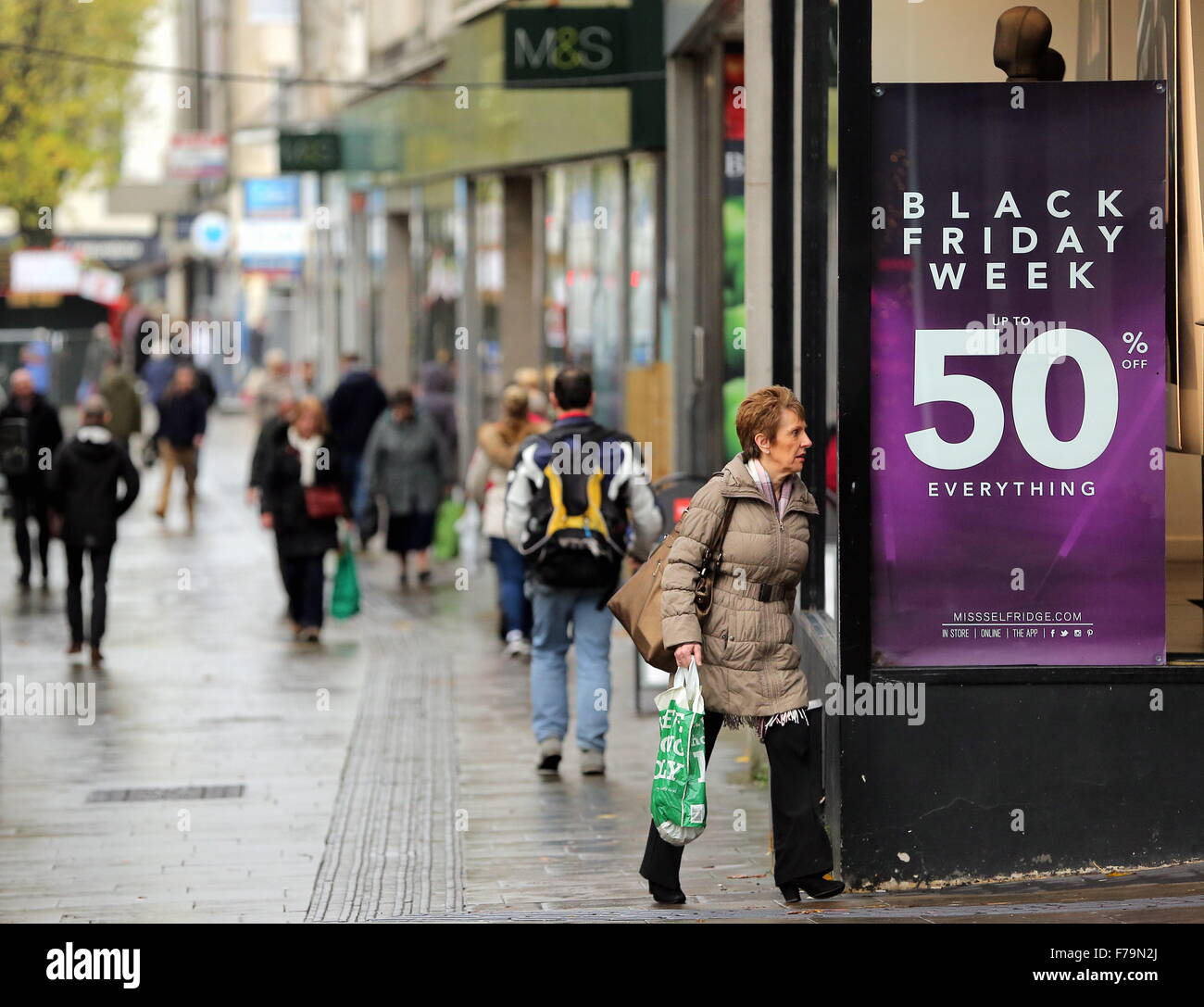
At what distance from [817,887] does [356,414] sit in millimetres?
14529

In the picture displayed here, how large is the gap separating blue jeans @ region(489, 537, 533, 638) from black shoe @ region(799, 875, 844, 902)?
261 inches

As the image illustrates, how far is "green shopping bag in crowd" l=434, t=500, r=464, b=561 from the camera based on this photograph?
61.7 feet

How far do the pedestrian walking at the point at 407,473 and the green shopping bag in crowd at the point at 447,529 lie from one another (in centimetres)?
31

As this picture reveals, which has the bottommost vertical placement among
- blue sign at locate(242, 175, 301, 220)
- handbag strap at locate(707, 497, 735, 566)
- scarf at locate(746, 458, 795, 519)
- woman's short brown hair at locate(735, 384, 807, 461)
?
handbag strap at locate(707, 497, 735, 566)

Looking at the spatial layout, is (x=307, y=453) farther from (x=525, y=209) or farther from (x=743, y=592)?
(x=743, y=592)

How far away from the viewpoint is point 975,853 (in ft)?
23.9

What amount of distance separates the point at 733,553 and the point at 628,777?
304cm

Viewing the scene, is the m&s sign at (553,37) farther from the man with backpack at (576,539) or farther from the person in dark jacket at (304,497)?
the man with backpack at (576,539)

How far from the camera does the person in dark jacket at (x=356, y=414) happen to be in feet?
69.4

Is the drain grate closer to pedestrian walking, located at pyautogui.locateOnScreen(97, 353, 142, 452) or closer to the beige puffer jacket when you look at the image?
the beige puffer jacket

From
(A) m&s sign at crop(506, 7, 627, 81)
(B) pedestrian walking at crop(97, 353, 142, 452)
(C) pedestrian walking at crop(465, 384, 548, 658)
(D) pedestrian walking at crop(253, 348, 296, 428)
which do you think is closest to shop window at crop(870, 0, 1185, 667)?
(C) pedestrian walking at crop(465, 384, 548, 658)

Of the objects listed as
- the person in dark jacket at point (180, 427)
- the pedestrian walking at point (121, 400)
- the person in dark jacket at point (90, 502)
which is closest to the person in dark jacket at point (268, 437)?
the person in dark jacket at point (90, 502)

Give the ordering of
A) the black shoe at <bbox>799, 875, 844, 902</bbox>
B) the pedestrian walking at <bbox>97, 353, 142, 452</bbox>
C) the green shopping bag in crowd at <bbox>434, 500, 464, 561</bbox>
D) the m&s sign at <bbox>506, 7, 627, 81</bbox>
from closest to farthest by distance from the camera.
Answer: the black shoe at <bbox>799, 875, 844, 902</bbox> < the m&s sign at <bbox>506, 7, 627, 81</bbox> < the green shopping bag in crowd at <bbox>434, 500, 464, 561</bbox> < the pedestrian walking at <bbox>97, 353, 142, 452</bbox>
